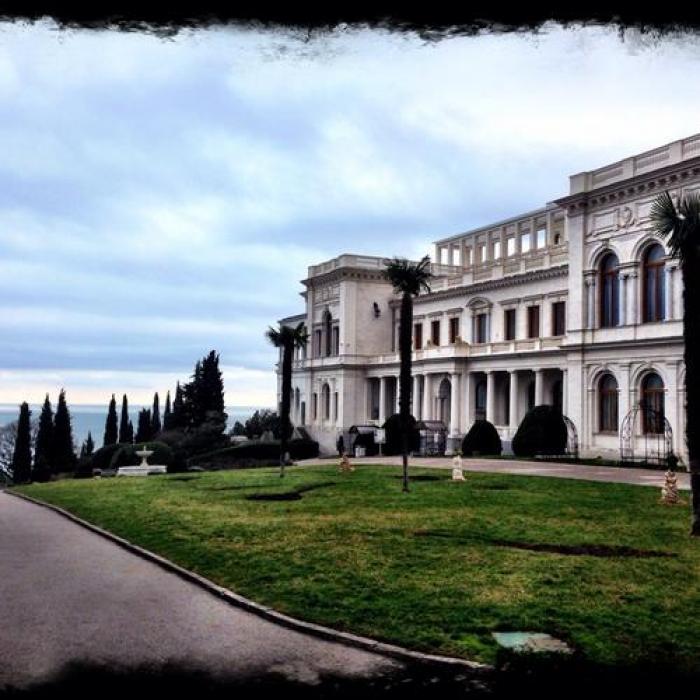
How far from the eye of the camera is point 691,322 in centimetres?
1731

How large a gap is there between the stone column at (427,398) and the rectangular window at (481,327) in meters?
4.77

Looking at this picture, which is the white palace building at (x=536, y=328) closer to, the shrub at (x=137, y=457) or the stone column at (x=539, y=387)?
the stone column at (x=539, y=387)

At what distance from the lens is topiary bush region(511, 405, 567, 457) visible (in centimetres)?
4181

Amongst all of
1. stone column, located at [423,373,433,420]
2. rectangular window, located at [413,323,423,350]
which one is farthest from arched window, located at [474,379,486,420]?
rectangular window, located at [413,323,423,350]

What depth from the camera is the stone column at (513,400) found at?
53.0 metres

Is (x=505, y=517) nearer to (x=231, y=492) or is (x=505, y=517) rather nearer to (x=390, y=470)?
(x=231, y=492)

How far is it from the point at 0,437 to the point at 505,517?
110906mm

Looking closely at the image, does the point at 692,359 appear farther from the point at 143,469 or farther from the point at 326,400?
the point at 326,400

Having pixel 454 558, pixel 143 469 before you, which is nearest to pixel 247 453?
pixel 143 469

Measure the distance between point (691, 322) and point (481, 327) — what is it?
43.3m

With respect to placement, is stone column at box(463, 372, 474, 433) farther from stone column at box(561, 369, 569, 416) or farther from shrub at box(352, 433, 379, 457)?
stone column at box(561, 369, 569, 416)

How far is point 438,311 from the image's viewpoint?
6500 centimetres

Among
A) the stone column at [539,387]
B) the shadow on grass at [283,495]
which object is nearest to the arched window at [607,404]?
the stone column at [539,387]

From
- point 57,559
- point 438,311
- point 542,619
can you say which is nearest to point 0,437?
point 438,311
